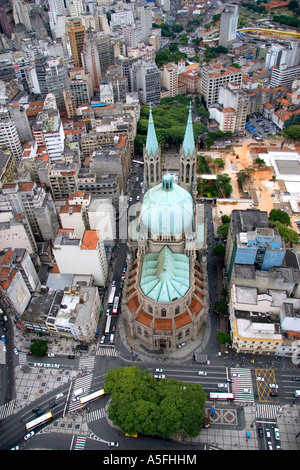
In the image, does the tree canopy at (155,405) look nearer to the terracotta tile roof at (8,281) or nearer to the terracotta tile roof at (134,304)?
the terracotta tile roof at (134,304)

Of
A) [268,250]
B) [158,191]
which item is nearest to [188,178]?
[158,191]

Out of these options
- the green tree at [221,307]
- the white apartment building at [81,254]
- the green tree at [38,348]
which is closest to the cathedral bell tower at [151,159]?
the white apartment building at [81,254]

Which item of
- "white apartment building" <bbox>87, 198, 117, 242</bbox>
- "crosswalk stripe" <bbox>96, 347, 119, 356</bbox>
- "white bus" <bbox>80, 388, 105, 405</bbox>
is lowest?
"crosswalk stripe" <bbox>96, 347, 119, 356</bbox>

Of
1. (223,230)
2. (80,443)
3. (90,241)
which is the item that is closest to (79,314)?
(90,241)

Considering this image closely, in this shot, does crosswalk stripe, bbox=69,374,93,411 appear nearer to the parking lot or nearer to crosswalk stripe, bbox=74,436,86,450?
crosswalk stripe, bbox=74,436,86,450

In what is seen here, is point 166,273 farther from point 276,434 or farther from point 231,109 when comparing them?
point 231,109

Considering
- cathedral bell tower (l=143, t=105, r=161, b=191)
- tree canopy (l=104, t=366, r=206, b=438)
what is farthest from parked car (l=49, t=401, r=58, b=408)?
cathedral bell tower (l=143, t=105, r=161, b=191)

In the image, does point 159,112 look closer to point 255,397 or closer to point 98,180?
point 98,180
